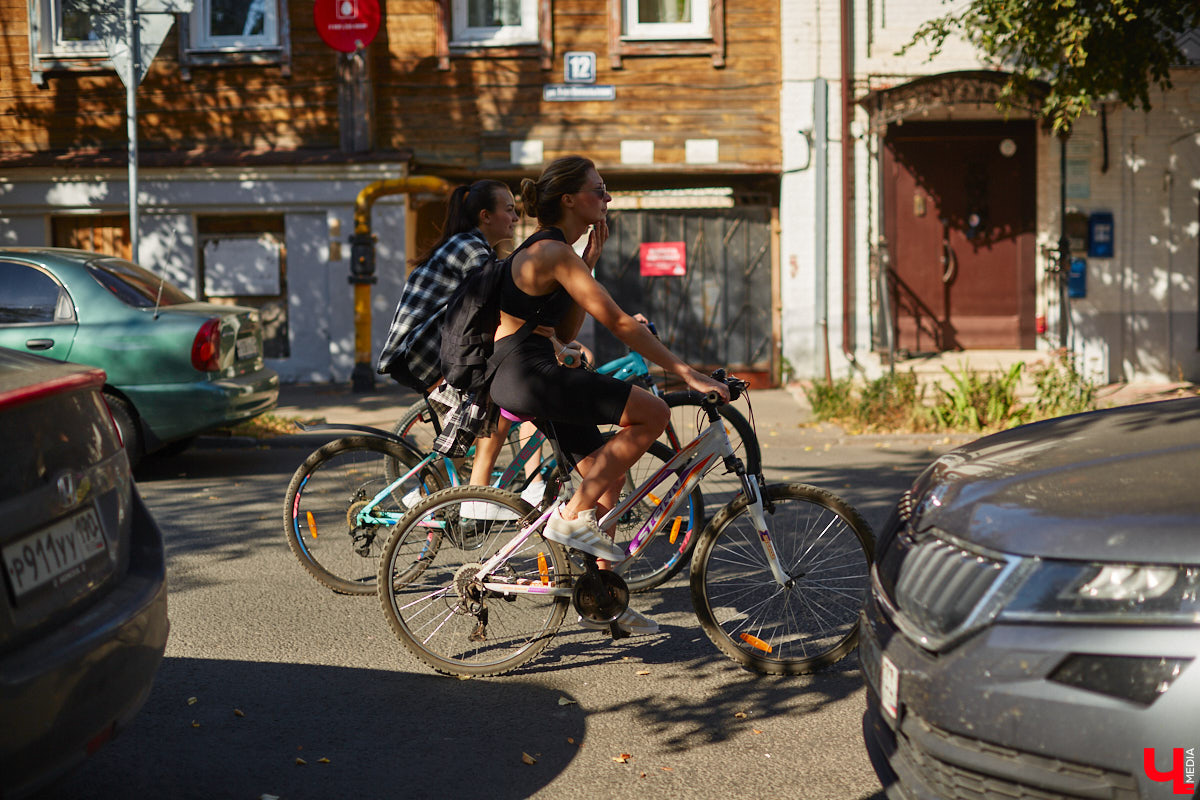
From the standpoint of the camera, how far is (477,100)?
15398mm

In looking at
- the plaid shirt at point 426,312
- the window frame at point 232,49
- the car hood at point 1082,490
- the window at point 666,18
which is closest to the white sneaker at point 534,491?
the plaid shirt at point 426,312

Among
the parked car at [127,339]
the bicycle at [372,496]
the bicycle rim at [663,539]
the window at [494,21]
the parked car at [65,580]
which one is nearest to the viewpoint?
the parked car at [65,580]

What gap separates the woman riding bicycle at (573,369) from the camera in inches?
167

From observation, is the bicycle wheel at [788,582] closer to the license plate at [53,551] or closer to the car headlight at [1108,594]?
the car headlight at [1108,594]

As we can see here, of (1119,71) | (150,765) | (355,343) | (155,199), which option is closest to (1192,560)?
(150,765)

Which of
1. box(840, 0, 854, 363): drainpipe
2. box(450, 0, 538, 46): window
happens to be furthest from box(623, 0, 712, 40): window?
box(840, 0, 854, 363): drainpipe

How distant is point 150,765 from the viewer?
12.0 ft

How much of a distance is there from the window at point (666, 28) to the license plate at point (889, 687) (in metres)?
13.3

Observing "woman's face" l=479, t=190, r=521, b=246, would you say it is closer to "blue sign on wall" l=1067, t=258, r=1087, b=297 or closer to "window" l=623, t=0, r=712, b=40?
"window" l=623, t=0, r=712, b=40

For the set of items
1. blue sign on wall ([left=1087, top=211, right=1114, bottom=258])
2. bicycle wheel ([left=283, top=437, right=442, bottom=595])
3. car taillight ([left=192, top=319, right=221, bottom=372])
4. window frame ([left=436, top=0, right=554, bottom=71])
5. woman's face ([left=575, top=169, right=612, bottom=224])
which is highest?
window frame ([left=436, top=0, right=554, bottom=71])

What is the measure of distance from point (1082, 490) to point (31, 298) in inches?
301

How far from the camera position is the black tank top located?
4332 millimetres

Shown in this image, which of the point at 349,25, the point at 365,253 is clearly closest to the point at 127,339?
the point at 365,253

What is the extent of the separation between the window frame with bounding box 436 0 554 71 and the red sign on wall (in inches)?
107
